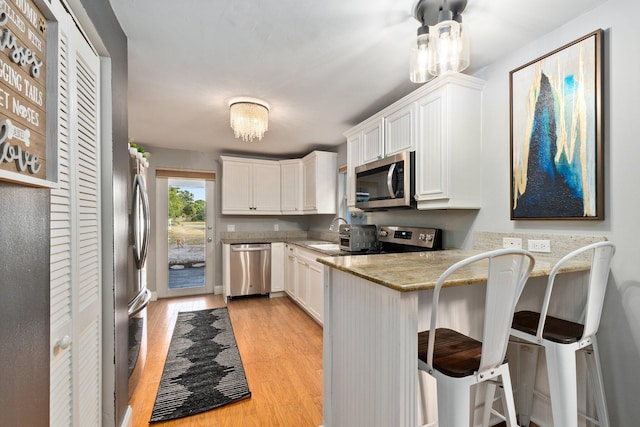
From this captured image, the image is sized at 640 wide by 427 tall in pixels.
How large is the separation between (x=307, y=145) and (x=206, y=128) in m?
1.43

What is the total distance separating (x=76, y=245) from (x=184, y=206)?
12.1ft

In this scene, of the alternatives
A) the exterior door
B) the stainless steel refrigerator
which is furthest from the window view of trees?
the stainless steel refrigerator

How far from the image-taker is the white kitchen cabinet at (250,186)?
14.5 ft

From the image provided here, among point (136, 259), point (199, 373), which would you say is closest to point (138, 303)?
point (136, 259)

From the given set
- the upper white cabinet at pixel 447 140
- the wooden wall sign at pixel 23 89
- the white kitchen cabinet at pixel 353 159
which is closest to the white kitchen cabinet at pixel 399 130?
the upper white cabinet at pixel 447 140

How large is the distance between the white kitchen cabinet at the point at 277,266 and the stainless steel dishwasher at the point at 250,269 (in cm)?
6

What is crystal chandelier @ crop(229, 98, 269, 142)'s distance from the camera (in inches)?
102

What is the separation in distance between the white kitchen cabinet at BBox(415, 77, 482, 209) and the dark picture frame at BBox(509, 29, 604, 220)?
249mm

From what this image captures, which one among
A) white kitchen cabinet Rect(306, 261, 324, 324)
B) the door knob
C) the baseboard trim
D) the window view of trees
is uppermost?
the window view of trees

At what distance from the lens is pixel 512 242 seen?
1.88 meters

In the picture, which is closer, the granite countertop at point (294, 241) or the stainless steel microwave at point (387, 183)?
the stainless steel microwave at point (387, 183)

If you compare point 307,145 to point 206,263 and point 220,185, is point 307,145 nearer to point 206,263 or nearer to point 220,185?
point 220,185

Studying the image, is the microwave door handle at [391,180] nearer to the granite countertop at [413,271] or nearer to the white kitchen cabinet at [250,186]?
the granite countertop at [413,271]

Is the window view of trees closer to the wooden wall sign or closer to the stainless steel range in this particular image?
the stainless steel range
